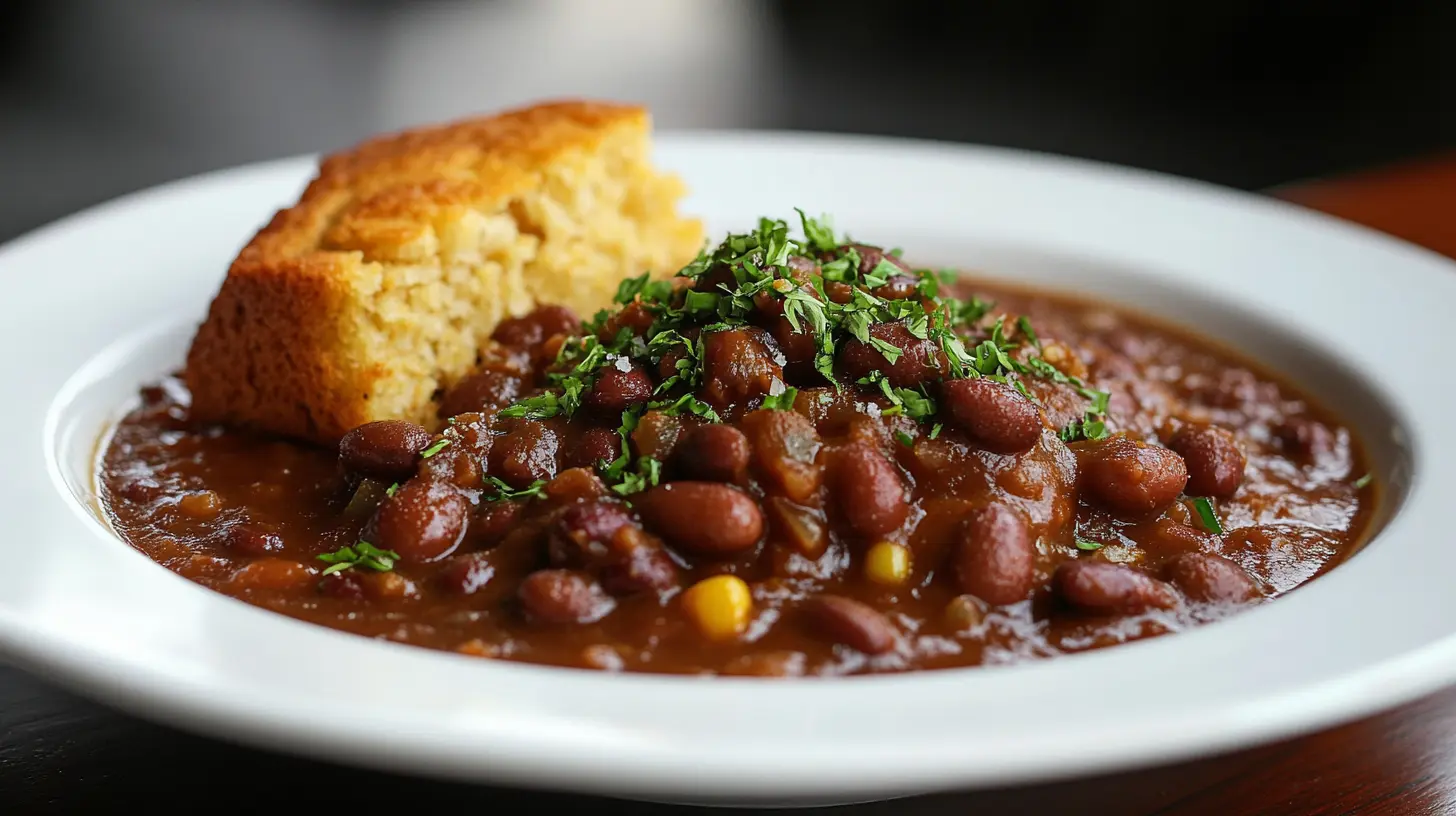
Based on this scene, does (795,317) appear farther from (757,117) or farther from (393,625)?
(757,117)

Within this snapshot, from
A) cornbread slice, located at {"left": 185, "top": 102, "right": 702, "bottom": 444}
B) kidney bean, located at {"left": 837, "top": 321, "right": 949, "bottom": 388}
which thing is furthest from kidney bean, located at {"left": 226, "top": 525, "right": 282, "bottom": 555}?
Answer: kidney bean, located at {"left": 837, "top": 321, "right": 949, "bottom": 388}

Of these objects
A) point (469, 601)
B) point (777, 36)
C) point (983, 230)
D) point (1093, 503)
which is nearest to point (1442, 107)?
point (777, 36)

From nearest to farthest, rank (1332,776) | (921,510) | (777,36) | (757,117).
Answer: (1332,776), (921,510), (757,117), (777,36)

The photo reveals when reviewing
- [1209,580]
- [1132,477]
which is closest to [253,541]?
[1132,477]

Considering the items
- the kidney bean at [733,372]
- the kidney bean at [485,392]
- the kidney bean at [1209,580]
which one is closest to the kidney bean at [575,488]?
the kidney bean at [733,372]

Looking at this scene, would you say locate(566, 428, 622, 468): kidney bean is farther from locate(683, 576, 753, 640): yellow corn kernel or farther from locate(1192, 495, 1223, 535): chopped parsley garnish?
locate(1192, 495, 1223, 535): chopped parsley garnish

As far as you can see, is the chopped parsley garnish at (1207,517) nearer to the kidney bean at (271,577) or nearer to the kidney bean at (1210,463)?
the kidney bean at (1210,463)
